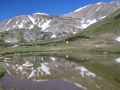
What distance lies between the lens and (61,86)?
109ft

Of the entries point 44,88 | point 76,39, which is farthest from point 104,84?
point 76,39

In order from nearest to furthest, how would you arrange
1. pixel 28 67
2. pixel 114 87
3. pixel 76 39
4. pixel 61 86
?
pixel 114 87, pixel 61 86, pixel 28 67, pixel 76 39

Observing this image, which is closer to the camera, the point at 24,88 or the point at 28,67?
the point at 24,88

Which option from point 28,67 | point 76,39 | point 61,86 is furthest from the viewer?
point 76,39

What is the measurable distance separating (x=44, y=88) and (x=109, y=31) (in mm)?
158697

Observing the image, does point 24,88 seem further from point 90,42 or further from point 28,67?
point 90,42

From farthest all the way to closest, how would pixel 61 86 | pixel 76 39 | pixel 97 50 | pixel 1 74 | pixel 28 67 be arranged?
pixel 76 39
pixel 97 50
pixel 28 67
pixel 1 74
pixel 61 86

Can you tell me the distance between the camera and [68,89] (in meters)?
31.2

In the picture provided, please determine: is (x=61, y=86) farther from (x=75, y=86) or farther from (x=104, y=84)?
(x=104, y=84)

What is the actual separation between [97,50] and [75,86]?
3369 inches

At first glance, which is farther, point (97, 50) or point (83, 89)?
point (97, 50)

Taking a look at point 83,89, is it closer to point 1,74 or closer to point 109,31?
point 1,74

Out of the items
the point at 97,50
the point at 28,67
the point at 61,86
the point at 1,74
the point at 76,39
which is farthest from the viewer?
the point at 76,39

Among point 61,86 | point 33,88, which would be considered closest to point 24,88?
point 33,88
